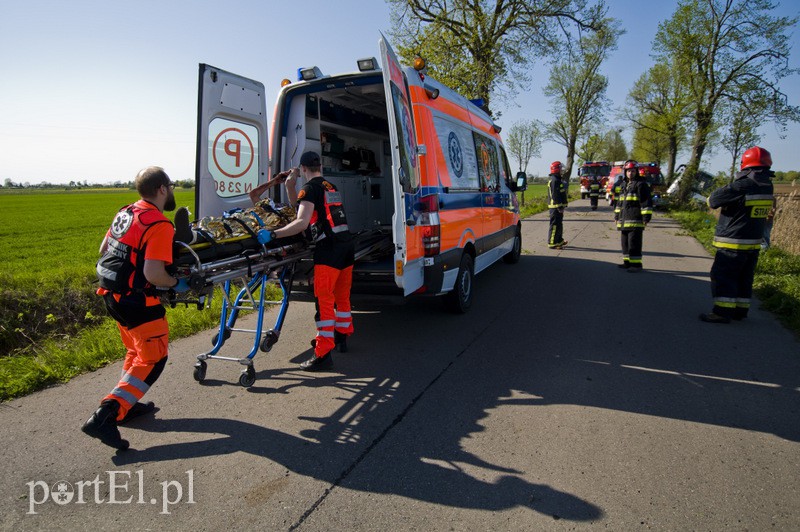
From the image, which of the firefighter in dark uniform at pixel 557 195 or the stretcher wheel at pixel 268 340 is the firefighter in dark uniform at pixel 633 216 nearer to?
the firefighter in dark uniform at pixel 557 195

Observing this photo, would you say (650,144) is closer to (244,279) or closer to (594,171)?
(594,171)

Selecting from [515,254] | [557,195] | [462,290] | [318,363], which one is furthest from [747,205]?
[318,363]

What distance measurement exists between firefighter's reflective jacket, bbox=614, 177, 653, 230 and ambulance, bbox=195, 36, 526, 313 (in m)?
2.98

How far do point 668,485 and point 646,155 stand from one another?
2269 inches

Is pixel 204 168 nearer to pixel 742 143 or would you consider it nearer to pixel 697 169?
pixel 697 169

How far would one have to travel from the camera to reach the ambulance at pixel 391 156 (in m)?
4.21

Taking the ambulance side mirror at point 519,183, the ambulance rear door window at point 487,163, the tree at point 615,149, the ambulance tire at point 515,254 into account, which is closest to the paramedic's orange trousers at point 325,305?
the ambulance rear door window at point 487,163

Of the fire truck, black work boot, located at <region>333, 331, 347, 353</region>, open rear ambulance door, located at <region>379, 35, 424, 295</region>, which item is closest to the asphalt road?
black work boot, located at <region>333, 331, 347, 353</region>

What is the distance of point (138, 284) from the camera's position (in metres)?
2.94

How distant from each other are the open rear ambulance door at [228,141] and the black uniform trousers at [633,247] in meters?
6.58

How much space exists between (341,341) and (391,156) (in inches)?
81.5

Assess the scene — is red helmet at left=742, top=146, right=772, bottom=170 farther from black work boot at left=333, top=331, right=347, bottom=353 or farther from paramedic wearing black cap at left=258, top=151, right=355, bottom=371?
black work boot at left=333, top=331, right=347, bottom=353

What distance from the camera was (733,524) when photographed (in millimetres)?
2225

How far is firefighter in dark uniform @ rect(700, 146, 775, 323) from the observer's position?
209 inches
